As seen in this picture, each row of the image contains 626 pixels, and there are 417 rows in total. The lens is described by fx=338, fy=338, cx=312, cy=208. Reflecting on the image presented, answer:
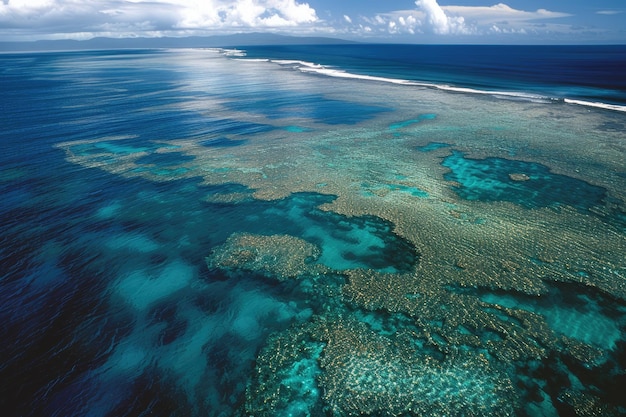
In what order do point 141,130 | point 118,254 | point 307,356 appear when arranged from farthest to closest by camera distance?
point 141,130 → point 118,254 → point 307,356

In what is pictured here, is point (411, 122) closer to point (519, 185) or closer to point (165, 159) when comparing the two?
point (519, 185)

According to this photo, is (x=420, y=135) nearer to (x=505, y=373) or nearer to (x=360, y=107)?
(x=360, y=107)

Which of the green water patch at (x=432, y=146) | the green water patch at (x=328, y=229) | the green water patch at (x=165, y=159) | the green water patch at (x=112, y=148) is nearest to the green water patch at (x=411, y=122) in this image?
the green water patch at (x=432, y=146)

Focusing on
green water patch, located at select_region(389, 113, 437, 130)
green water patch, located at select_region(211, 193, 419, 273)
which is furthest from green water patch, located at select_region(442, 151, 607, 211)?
green water patch, located at select_region(389, 113, 437, 130)

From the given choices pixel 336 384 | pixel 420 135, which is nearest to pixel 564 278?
pixel 336 384

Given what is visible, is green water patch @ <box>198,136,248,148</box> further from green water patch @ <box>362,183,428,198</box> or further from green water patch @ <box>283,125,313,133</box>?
green water patch @ <box>362,183,428,198</box>

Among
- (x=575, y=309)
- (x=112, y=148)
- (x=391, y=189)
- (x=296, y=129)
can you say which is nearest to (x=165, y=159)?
(x=112, y=148)
